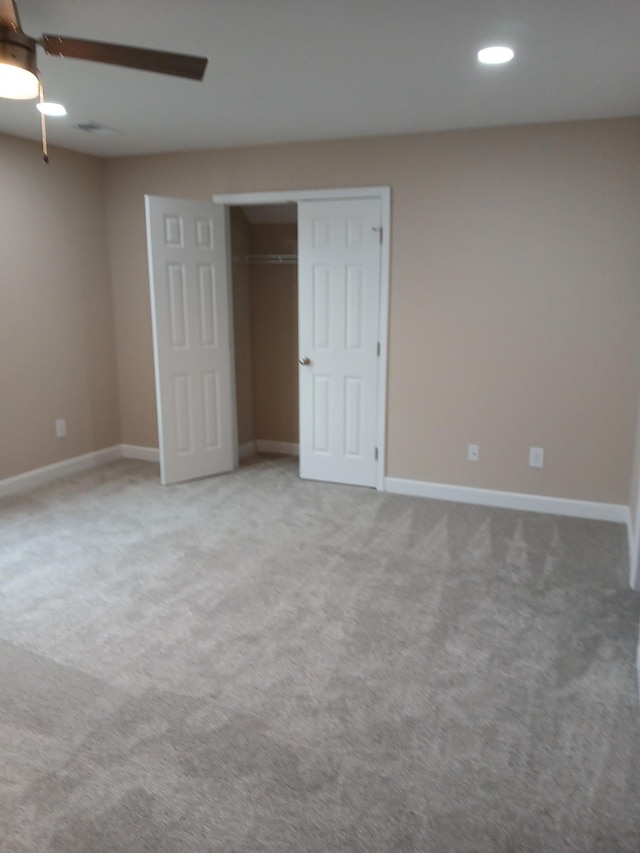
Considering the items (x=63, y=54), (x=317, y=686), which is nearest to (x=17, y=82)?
(x=63, y=54)

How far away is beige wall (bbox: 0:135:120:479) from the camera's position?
4430 mm

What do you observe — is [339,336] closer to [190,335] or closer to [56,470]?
[190,335]

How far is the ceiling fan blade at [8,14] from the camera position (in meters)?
2.00

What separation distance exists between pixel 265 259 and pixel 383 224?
4.57 ft

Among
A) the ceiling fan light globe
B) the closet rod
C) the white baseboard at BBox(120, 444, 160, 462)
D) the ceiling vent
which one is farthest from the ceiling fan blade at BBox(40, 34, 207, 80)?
the white baseboard at BBox(120, 444, 160, 462)

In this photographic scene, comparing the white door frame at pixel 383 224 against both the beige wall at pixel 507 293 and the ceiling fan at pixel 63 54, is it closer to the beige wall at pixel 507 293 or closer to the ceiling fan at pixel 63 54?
the beige wall at pixel 507 293

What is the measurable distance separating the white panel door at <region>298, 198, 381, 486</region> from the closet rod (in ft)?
1.98

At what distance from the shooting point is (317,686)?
2404mm

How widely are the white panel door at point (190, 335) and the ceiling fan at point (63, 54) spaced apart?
2.34 meters

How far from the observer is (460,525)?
4000 millimetres

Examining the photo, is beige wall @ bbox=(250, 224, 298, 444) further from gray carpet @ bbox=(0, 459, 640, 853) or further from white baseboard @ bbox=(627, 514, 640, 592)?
white baseboard @ bbox=(627, 514, 640, 592)

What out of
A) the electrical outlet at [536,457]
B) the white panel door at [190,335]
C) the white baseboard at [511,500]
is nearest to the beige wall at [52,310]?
the white panel door at [190,335]

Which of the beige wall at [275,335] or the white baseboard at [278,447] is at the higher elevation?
the beige wall at [275,335]

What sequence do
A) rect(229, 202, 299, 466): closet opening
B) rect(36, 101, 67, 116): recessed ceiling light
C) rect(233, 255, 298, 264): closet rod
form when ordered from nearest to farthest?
rect(36, 101, 67, 116): recessed ceiling light < rect(233, 255, 298, 264): closet rod < rect(229, 202, 299, 466): closet opening
